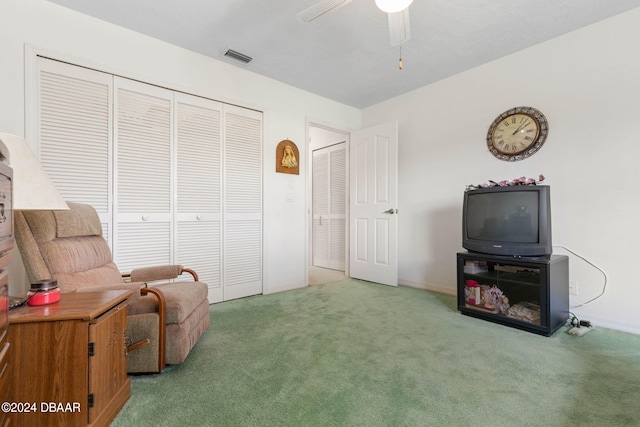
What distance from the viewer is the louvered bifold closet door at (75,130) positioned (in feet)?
7.09

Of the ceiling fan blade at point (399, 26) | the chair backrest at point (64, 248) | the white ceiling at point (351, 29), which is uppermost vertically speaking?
the white ceiling at point (351, 29)

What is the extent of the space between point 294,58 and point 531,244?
2759 millimetres

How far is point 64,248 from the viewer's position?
159cm

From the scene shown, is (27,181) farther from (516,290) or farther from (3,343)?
(516,290)

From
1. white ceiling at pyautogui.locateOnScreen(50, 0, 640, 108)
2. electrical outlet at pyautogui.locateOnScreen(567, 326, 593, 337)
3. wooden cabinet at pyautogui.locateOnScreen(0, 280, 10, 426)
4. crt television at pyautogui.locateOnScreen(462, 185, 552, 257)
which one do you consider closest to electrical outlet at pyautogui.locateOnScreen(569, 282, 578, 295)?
electrical outlet at pyautogui.locateOnScreen(567, 326, 593, 337)

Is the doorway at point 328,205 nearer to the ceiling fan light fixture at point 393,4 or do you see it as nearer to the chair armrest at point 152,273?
the chair armrest at point 152,273

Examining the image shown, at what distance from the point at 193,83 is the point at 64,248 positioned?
195cm

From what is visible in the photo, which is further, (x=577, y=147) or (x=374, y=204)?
(x=374, y=204)

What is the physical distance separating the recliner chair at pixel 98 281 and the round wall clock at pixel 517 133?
313cm

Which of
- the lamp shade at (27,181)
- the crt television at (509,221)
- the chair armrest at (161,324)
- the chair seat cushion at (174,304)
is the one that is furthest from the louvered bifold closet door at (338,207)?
the lamp shade at (27,181)

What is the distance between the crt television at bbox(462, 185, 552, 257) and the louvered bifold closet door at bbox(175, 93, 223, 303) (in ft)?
8.24

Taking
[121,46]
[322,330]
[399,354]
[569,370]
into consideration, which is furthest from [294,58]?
[569,370]

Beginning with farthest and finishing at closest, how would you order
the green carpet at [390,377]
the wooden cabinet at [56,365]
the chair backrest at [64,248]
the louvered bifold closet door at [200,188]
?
the louvered bifold closet door at [200,188]
the chair backrest at [64,248]
the green carpet at [390,377]
the wooden cabinet at [56,365]

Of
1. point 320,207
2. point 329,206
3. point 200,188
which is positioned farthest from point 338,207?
point 200,188
